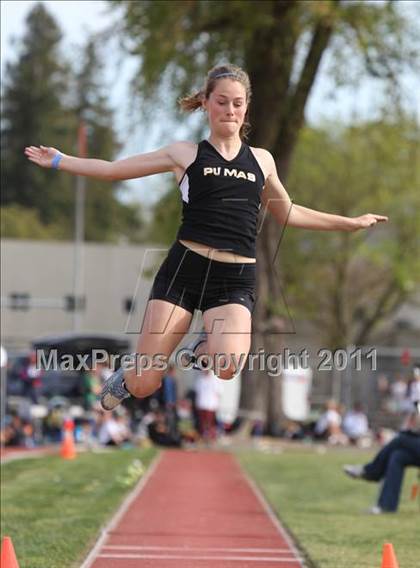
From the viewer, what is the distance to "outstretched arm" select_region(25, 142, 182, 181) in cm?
798

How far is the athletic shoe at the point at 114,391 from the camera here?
8.46 metres

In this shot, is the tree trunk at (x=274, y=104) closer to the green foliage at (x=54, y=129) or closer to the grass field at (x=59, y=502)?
the grass field at (x=59, y=502)

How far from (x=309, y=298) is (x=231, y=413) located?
908 inches

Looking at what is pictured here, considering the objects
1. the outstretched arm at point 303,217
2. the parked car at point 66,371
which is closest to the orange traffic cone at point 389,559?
the outstretched arm at point 303,217

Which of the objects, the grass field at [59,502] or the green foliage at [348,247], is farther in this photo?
the green foliage at [348,247]

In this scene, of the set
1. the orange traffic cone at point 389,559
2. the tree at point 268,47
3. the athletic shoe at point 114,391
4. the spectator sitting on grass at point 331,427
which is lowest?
the spectator sitting on grass at point 331,427

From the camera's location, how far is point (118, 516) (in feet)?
41.3

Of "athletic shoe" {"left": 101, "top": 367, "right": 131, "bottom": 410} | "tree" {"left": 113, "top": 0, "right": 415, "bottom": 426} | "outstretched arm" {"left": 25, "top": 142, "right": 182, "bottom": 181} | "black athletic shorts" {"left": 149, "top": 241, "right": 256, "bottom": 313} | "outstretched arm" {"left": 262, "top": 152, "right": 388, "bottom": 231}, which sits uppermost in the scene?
"tree" {"left": 113, "top": 0, "right": 415, "bottom": 426}

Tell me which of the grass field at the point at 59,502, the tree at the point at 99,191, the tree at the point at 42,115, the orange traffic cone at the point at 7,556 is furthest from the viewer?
the tree at the point at 99,191

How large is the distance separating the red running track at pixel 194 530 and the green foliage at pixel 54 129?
53019 mm

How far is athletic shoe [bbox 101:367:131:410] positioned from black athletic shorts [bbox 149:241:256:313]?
0.68 m

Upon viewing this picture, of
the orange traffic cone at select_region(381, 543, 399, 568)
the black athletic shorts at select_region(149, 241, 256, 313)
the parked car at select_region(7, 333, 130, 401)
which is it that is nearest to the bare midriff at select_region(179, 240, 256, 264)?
the black athletic shorts at select_region(149, 241, 256, 313)

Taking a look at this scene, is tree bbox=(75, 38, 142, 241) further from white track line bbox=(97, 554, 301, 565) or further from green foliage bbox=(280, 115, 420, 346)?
white track line bbox=(97, 554, 301, 565)

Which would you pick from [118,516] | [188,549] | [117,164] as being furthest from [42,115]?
[117,164]
